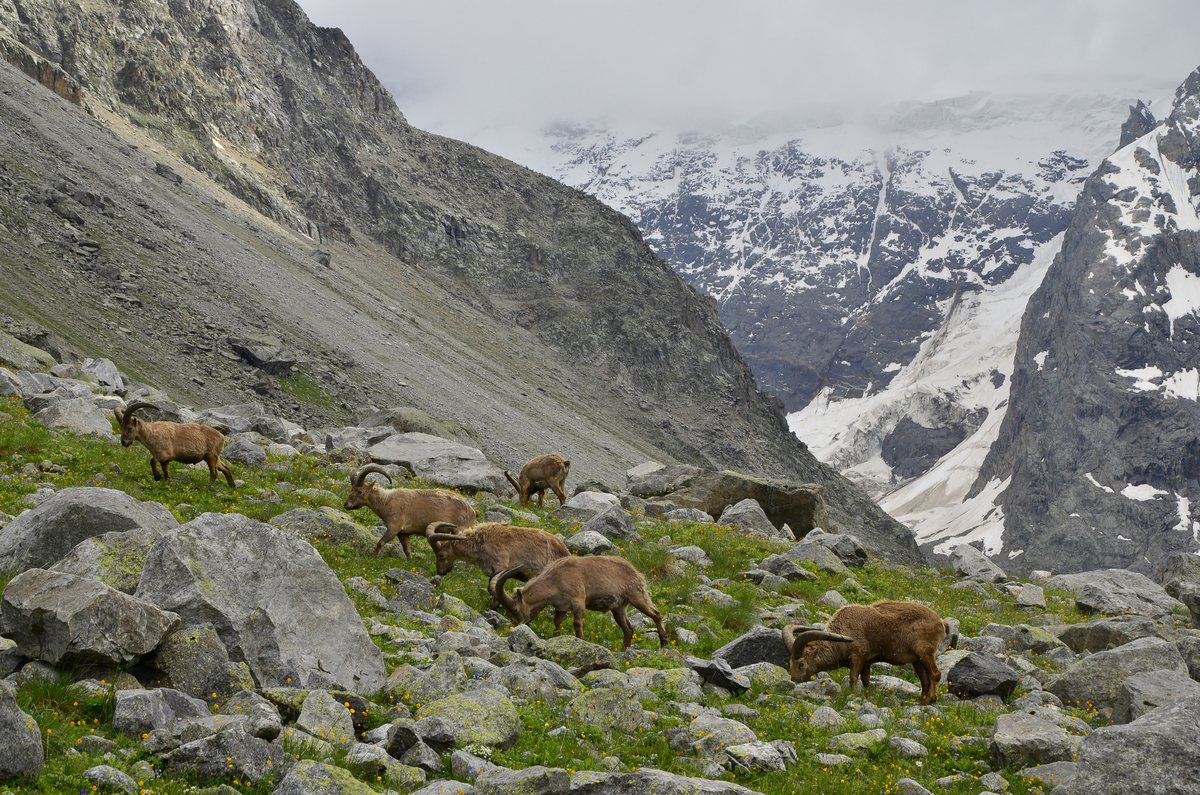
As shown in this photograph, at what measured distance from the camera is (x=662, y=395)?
495 ft

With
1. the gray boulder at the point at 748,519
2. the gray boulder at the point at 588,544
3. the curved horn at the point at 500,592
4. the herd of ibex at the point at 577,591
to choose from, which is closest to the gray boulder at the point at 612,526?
the gray boulder at the point at 588,544

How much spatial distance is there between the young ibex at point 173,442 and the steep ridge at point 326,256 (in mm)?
28795

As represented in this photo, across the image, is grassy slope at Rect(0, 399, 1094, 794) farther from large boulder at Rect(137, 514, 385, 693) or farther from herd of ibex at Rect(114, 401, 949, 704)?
large boulder at Rect(137, 514, 385, 693)

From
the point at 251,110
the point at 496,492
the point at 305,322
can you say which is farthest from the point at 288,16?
the point at 496,492

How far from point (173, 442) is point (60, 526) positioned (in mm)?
8507

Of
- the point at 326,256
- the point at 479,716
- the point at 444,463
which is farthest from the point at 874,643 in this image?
the point at 326,256

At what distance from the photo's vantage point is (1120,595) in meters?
25.6

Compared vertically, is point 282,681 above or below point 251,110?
below

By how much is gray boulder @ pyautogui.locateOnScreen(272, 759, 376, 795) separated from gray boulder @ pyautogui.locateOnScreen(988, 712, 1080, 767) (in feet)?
21.9

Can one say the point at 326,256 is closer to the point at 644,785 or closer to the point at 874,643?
the point at 874,643

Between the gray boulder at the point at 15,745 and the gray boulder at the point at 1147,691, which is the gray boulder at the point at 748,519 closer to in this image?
the gray boulder at the point at 1147,691

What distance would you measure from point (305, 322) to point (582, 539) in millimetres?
57308

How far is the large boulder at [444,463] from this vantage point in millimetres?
28406

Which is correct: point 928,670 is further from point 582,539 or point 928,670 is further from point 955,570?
point 955,570
